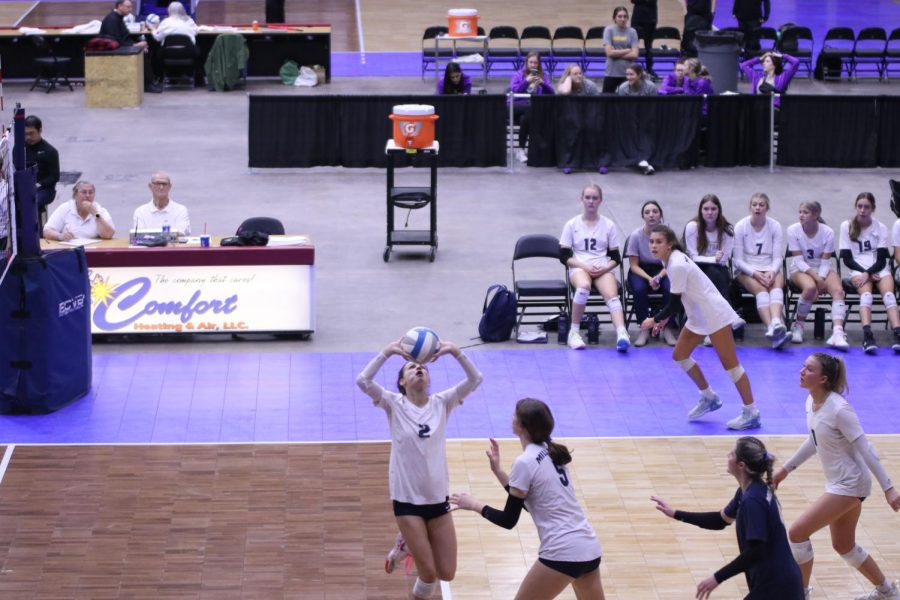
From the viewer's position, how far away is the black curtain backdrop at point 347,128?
2156cm

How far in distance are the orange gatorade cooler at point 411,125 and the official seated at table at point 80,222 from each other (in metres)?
4.13

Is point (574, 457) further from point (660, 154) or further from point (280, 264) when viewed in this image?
point (660, 154)

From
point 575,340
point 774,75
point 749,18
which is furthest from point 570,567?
point 749,18

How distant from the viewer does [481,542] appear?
421 inches

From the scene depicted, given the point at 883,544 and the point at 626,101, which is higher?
the point at 626,101

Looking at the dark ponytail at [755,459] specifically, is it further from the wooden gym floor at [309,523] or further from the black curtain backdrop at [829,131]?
the black curtain backdrop at [829,131]

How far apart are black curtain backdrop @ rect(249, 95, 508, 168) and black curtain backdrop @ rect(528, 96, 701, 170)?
2.36 ft

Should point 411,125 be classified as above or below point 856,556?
above

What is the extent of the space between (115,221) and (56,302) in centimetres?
590

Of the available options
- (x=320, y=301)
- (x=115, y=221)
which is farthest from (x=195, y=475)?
(x=115, y=221)

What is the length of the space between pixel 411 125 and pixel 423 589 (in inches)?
373

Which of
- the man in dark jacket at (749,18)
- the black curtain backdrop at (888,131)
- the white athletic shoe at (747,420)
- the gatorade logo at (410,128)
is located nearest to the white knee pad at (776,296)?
the white athletic shoe at (747,420)

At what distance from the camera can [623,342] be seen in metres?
14.9

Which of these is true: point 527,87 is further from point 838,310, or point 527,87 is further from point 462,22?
point 838,310
